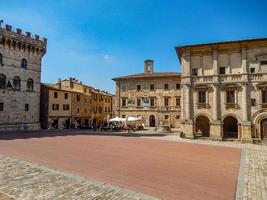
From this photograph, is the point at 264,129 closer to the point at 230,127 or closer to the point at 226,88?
the point at 230,127

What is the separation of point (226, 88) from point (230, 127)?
5.79 meters

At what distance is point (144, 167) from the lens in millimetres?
12219

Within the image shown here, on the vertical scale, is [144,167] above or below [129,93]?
below

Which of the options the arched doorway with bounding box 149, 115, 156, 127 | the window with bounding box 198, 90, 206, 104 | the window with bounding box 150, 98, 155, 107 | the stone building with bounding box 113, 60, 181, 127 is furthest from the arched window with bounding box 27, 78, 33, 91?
the window with bounding box 198, 90, 206, 104

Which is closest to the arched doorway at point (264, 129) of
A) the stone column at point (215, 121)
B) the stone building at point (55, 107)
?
the stone column at point (215, 121)

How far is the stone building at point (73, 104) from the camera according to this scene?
132 ft

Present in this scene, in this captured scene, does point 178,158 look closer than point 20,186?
No

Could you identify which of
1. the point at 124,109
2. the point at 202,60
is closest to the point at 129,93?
the point at 124,109

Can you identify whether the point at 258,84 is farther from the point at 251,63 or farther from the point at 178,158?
the point at 178,158

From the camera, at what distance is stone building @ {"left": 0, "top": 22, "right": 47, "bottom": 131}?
3328 cm

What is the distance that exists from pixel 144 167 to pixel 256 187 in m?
5.56

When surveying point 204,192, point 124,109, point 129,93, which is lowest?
point 204,192

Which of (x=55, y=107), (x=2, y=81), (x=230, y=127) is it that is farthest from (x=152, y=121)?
(x=2, y=81)

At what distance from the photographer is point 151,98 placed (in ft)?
139
